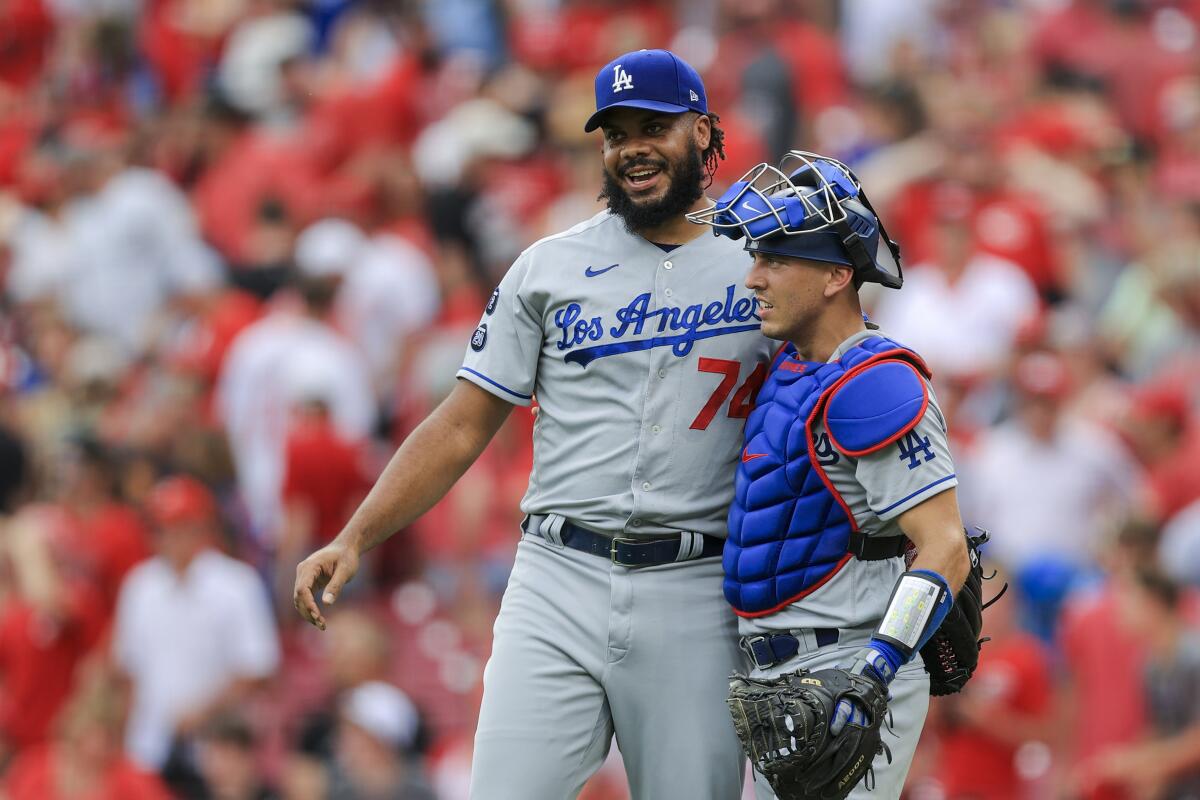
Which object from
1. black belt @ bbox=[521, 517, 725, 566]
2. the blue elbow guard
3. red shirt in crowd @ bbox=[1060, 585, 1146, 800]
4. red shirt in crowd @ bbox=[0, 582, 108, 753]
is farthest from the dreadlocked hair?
red shirt in crowd @ bbox=[0, 582, 108, 753]

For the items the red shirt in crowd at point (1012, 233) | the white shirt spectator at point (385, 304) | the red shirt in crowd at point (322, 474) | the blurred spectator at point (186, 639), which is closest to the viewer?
the blurred spectator at point (186, 639)

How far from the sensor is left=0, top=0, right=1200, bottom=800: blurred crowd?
348 inches

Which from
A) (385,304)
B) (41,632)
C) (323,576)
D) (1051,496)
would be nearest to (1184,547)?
(1051,496)

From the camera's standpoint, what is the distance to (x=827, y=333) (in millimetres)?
4863

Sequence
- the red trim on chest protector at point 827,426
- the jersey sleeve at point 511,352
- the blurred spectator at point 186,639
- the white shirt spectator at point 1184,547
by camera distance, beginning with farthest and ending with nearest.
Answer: the blurred spectator at point 186,639, the white shirt spectator at point 1184,547, the jersey sleeve at point 511,352, the red trim on chest protector at point 827,426

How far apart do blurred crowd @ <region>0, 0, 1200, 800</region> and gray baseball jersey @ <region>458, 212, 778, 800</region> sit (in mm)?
3461

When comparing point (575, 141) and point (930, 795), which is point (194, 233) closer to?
point (575, 141)

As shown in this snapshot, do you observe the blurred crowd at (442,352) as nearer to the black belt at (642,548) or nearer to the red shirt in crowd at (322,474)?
the red shirt in crowd at (322,474)

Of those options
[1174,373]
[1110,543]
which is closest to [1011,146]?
[1174,373]

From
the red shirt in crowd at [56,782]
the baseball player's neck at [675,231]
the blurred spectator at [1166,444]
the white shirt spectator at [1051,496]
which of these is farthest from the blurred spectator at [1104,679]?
the red shirt in crowd at [56,782]

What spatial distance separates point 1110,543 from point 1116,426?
0.89 meters

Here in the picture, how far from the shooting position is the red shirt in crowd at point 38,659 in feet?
34.2

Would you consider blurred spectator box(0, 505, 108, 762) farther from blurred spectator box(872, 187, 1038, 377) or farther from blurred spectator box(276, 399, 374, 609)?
blurred spectator box(872, 187, 1038, 377)

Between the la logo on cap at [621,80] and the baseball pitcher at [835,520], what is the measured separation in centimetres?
38
